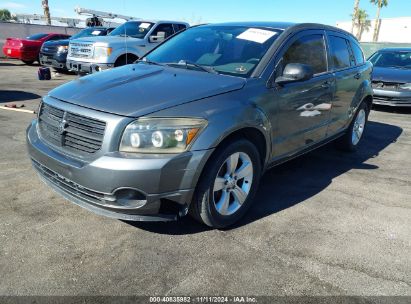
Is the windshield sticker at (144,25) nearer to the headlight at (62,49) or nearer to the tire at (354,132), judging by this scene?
the headlight at (62,49)

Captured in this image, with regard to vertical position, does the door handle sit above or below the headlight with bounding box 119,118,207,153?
above

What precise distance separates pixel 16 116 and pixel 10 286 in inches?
209

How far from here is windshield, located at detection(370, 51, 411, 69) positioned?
409 inches

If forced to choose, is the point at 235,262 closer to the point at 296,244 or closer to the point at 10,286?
the point at 296,244

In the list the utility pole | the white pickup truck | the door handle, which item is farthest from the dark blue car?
the utility pole

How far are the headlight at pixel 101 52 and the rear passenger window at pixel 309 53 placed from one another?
7.24m

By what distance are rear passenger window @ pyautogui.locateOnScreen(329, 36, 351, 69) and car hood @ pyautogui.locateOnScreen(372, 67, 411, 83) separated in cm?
487

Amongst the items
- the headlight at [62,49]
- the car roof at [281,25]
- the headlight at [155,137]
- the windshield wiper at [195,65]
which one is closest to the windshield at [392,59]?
the car roof at [281,25]

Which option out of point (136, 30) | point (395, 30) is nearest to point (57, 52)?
point (136, 30)

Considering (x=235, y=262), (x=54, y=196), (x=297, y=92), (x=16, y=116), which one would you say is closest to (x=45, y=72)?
(x=16, y=116)

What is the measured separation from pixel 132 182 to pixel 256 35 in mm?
2190

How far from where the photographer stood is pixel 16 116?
7.04 m

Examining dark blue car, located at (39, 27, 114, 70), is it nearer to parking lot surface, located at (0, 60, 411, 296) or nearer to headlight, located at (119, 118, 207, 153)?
parking lot surface, located at (0, 60, 411, 296)

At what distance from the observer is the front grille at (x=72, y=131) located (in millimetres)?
2791
